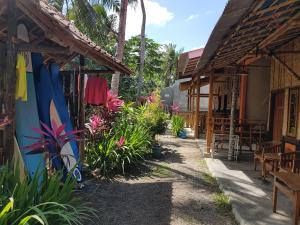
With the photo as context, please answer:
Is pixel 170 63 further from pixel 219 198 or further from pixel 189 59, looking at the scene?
pixel 219 198

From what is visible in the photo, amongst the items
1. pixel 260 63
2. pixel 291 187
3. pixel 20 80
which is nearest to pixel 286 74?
pixel 260 63

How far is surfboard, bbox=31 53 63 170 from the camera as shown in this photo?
596 centimetres

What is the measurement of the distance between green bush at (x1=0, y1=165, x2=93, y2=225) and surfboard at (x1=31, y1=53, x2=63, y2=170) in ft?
6.13

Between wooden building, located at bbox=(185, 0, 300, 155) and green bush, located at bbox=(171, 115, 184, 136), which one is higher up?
wooden building, located at bbox=(185, 0, 300, 155)

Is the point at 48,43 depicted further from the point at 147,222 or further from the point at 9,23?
the point at 147,222

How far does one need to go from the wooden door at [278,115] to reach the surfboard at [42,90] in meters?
6.35

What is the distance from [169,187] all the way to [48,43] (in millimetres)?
3468

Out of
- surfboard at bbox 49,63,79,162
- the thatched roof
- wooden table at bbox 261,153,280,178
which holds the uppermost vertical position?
the thatched roof

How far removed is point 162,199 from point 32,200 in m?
2.74

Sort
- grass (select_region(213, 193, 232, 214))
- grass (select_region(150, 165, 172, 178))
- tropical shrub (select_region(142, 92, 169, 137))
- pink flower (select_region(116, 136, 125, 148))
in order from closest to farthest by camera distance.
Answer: grass (select_region(213, 193, 232, 214)), grass (select_region(150, 165, 172, 178)), pink flower (select_region(116, 136, 125, 148)), tropical shrub (select_region(142, 92, 169, 137))

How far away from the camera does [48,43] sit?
19.6ft

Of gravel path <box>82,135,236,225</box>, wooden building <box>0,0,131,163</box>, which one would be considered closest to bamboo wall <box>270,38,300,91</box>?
gravel path <box>82,135,236,225</box>

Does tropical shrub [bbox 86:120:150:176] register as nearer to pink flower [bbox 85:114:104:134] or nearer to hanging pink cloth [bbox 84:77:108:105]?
pink flower [bbox 85:114:104:134]

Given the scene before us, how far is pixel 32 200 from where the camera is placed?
3672 millimetres
